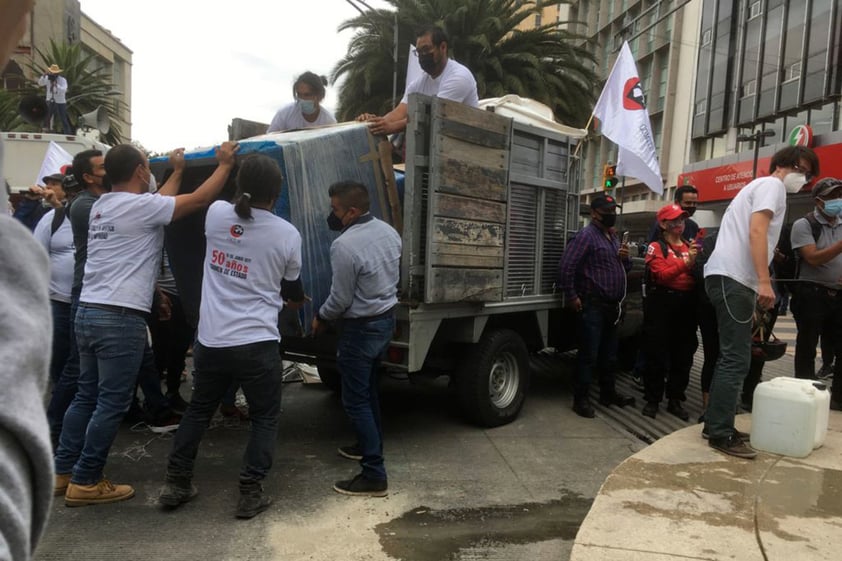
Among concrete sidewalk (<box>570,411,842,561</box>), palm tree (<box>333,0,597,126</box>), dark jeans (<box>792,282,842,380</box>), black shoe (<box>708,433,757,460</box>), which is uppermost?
palm tree (<box>333,0,597,126</box>)

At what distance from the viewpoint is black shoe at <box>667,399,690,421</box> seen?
18.7 ft

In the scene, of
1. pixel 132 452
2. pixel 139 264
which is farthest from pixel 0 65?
pixel 132 452

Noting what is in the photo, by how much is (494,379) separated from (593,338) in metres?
1.08

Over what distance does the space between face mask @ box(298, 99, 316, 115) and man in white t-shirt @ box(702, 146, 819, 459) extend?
349 cm

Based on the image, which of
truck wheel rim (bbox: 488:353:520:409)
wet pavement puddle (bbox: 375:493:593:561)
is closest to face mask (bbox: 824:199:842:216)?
truck wheel rim (bbox: 488:353:520:409)

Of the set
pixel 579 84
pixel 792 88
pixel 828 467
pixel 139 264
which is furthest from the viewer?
pixel 792 88

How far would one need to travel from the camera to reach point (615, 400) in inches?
243

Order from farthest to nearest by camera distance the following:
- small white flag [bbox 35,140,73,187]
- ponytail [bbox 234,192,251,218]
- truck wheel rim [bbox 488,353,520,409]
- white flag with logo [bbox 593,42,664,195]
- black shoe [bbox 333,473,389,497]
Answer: white flag with logo [bbox 593,42,664,195] < small white flag [bbox 35,140,73,187] < truck wheel rim [bbox 488,353,520,409] < black shoe [bbox 333,473,389,497] < ponytail [bbox 234,192,251,218]

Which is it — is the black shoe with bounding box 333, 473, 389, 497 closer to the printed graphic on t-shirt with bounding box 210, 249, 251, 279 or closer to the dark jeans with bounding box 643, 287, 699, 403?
the printed graphic on t-shirt with bounding box 210, 249, 251, 279

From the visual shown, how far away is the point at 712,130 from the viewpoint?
2566 centimetres

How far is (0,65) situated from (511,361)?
16.3 ft

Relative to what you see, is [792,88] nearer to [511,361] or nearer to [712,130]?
[712,130]

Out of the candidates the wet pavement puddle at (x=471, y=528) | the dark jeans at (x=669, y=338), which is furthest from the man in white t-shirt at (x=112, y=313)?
the dark jeans at (x=669, y=338)

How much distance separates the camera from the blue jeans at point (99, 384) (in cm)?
349
